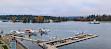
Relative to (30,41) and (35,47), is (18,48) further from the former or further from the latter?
(30,41)

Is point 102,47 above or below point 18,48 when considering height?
below

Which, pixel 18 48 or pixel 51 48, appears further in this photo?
pixel 51 48

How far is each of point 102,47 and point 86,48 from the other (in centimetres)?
556

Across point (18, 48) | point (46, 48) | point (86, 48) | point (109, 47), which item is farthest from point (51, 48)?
point (109, 47)

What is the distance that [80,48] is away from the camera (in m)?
35.6

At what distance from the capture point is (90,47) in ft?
121

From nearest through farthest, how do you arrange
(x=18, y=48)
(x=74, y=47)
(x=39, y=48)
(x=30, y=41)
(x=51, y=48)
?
(x=18, y=48), (x=51, y=48), (x=39, y=48), (x=74, y=47), (x=30, y=41)

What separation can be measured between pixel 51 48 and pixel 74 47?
9.05m

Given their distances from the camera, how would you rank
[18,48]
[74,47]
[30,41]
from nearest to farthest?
[18,48] < [74,47] < [30,41]

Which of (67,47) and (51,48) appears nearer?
(51,48)

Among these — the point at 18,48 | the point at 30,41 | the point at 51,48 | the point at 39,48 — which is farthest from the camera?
the point at 30,41

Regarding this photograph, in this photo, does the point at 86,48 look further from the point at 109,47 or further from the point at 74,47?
the point at 109,47

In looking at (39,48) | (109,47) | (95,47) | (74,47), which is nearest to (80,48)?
(74,47)

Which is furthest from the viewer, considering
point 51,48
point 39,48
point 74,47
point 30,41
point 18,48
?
point 30,41
